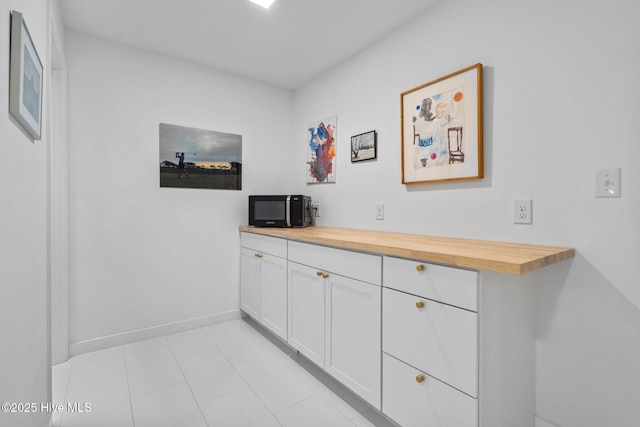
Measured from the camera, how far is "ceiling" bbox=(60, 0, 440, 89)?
198cm

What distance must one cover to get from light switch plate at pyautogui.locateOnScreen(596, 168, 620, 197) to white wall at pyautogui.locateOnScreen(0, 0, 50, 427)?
Result: 2081mm

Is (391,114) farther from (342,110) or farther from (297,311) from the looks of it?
(297,311)

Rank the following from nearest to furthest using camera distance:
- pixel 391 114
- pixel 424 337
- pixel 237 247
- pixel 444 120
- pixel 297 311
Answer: pixel 424 337, pixel 444 120, pixel 297 311, pixel 391 114, pixel 237 247

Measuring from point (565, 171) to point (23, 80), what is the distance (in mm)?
2089

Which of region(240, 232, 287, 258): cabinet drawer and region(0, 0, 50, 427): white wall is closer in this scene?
region(0, 0, 50, 427): white wall

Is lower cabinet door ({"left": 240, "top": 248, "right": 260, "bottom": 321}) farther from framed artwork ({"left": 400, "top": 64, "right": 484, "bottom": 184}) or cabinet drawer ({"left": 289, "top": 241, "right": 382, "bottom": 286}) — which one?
framed artwork ({"left": 400, "top": 64, "right": 484, "bottom": 184})

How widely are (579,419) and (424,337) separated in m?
0.82

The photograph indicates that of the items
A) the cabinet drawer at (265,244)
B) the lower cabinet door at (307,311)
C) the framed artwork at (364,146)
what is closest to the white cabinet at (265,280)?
the cabinet drawer at (265,244)

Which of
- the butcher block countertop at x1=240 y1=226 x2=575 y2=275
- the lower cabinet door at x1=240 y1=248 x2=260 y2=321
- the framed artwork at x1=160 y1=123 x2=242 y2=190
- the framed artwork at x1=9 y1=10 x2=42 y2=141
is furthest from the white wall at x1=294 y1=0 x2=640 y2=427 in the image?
the framed artwork at x1=9 y1=10 x2=42 y2=141

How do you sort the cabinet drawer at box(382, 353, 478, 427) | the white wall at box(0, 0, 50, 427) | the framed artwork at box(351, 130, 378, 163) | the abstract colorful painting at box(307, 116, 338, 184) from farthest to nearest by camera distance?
the abstract colorful painting at box(307, 116, 338, 184) → the framed artwork at box(351, 130, 378, 163) → the cabinet drawer at box(382, 353, 478, 427) → the white wall at box(0, 0, 50, 427)

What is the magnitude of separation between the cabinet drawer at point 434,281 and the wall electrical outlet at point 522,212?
0.63 m

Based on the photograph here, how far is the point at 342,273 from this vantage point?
1.74 m

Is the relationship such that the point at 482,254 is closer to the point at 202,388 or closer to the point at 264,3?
the point at 202,388

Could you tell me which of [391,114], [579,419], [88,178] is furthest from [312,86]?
[579,419]
